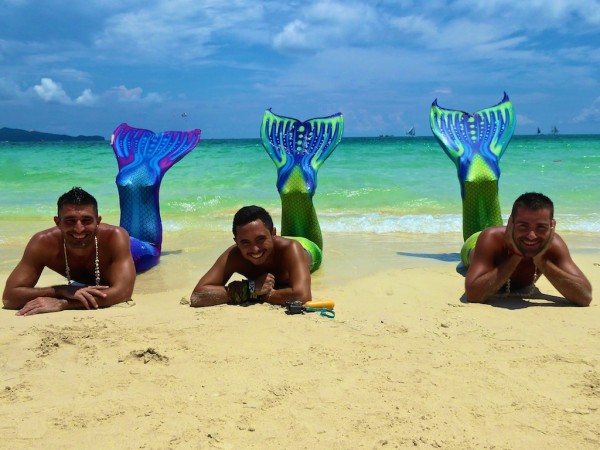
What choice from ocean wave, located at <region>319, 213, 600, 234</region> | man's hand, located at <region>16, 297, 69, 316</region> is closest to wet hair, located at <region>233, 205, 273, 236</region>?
man's hand, located at <region>16, 297, 69, 316</region>

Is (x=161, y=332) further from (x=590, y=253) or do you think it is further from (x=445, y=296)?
(x=590, y=253)

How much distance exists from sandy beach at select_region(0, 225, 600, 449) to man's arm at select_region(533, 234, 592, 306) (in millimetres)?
89

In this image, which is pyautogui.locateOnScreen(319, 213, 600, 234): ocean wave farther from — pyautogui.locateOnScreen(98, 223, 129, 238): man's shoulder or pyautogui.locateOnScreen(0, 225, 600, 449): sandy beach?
pyautogui.locateOnScreen(98, 223, 129, 238): man's shoulder

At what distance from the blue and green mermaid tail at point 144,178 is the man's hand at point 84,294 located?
4.31 feet

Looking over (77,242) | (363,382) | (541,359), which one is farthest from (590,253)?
(77,242)

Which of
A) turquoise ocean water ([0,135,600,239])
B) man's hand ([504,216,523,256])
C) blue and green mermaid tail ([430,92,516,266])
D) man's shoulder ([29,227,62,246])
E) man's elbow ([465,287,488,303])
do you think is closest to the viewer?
man's hand ([504,216,523,256])

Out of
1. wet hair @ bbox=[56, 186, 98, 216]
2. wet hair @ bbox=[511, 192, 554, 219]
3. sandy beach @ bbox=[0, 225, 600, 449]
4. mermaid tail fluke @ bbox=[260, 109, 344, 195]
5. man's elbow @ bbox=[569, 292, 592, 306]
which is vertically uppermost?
mermaid tail fluke @ bbox=[260, 109, 344, 195]

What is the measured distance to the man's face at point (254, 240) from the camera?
12.7 ft

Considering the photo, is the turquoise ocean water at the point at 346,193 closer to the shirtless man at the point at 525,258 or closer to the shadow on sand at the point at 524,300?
the shadow on sand at the point at 524,300

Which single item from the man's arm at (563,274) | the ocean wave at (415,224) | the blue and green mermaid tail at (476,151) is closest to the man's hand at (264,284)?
the man's arm at (563,274)

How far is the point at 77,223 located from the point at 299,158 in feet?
7.86

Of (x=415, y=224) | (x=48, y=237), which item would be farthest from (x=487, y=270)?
(x=415, y=224)

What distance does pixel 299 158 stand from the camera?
226 inches

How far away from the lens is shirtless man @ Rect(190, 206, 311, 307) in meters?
3.87
